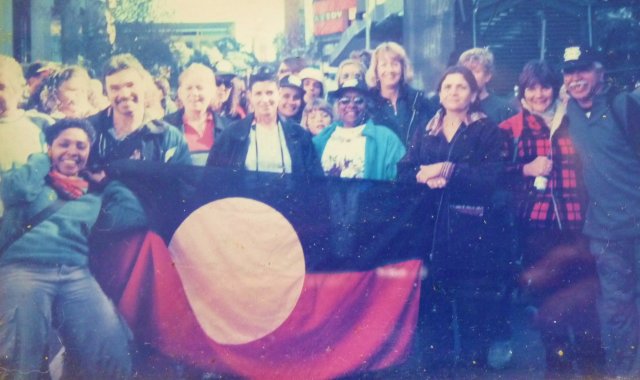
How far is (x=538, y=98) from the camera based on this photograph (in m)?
3.75

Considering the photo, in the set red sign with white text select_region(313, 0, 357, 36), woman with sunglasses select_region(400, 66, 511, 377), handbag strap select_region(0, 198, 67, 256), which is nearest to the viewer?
handbag strap select_region(0, 198, 67, 256)

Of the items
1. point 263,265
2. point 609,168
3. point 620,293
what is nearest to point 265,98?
point 263,265

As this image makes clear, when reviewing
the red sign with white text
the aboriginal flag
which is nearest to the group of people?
the aboriginal flag

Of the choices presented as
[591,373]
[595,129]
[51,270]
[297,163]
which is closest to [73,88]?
[51,270]

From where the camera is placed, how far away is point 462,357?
12.6ft

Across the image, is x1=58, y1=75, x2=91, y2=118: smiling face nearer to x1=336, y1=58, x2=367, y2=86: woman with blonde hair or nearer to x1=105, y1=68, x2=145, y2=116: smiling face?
x1=105, y1=68, x2=145, y2=116: smiling face

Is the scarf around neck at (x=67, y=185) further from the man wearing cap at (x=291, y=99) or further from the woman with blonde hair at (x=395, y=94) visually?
the woman with blonde hair at (x=395, y=94)

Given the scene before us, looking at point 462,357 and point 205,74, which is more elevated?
point 205,74

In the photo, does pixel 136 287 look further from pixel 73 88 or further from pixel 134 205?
pixel 73 88

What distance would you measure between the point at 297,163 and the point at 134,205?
1015mm

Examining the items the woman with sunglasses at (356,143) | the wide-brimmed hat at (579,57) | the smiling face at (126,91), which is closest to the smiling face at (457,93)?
the woman with sunglasses at (356,143)

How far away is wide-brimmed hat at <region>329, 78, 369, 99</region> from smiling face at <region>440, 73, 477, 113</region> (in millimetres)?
468

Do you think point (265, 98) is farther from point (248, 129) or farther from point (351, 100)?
point (351, 100)

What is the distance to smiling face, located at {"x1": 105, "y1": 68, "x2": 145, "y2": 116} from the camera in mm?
3672
